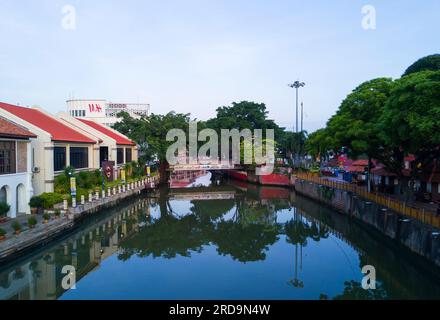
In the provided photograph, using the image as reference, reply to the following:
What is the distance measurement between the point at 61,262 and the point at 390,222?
56.7 ft

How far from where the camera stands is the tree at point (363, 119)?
20859 millimetres

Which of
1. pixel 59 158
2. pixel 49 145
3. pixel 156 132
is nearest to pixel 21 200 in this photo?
pixel 49 145

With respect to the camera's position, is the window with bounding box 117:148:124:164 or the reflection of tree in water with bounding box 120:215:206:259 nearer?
the reflection of tree in water with bounding box 120:215:206:259

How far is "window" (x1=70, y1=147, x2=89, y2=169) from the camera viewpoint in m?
31.5

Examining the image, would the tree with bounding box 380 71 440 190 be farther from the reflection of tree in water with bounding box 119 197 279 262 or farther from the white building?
the white building

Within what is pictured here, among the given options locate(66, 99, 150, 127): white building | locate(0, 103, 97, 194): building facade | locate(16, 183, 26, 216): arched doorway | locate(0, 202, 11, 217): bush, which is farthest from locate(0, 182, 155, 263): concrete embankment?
locate(66, 99, 150, 127): white building

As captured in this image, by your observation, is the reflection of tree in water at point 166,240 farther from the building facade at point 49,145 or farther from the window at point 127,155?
the window at point 127,155

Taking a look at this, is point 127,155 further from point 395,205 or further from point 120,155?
point 395,205

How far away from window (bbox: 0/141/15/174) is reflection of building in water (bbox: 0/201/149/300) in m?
5.47

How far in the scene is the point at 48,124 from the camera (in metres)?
30.7

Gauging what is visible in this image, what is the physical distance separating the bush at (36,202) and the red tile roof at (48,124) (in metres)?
5.82

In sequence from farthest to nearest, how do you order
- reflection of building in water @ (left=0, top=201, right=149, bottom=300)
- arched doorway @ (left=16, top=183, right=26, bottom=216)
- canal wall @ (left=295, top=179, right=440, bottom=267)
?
arched doorway @ (left=16, top=183, right=26, bottom=216)
canal wall @ (left=295, top=179, right=440, bottom=267)
reflection of building in water @ (left=0, top=201, right=149, bottom=300)

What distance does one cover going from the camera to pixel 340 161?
2630 inches
